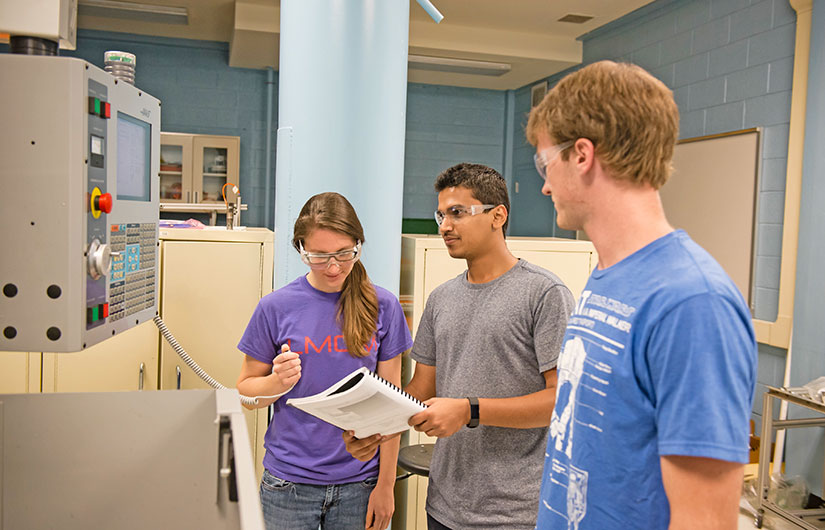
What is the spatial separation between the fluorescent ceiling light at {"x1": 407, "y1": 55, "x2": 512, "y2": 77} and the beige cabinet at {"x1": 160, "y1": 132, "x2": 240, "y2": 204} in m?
1.91

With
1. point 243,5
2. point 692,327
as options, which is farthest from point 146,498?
point 243,5

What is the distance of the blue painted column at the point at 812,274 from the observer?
3.35 m

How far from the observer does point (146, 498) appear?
3.42 feet

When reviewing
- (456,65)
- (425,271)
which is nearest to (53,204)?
(425,271)

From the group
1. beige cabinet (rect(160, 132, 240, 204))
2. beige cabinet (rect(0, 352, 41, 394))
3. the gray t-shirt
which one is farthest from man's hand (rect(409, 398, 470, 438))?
beige cabinet (rect(160, 132, 240, 204))

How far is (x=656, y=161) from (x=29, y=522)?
108 cm

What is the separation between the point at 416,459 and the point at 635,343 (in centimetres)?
127

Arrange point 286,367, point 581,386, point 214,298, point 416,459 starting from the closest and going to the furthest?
point 581,386 → point 286,367 → point 416,459 → point 214,298

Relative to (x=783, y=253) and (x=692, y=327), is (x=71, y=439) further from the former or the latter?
(x=783, y=253)

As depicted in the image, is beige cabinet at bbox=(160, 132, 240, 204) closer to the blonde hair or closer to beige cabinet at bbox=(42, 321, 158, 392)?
beige cabinet at bbox=(42, 321, 158, 392)

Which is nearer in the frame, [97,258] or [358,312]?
[97,258]

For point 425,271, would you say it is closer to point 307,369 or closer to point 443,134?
point 307,369

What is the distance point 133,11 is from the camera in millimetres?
5340

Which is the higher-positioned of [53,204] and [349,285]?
[53,204]
